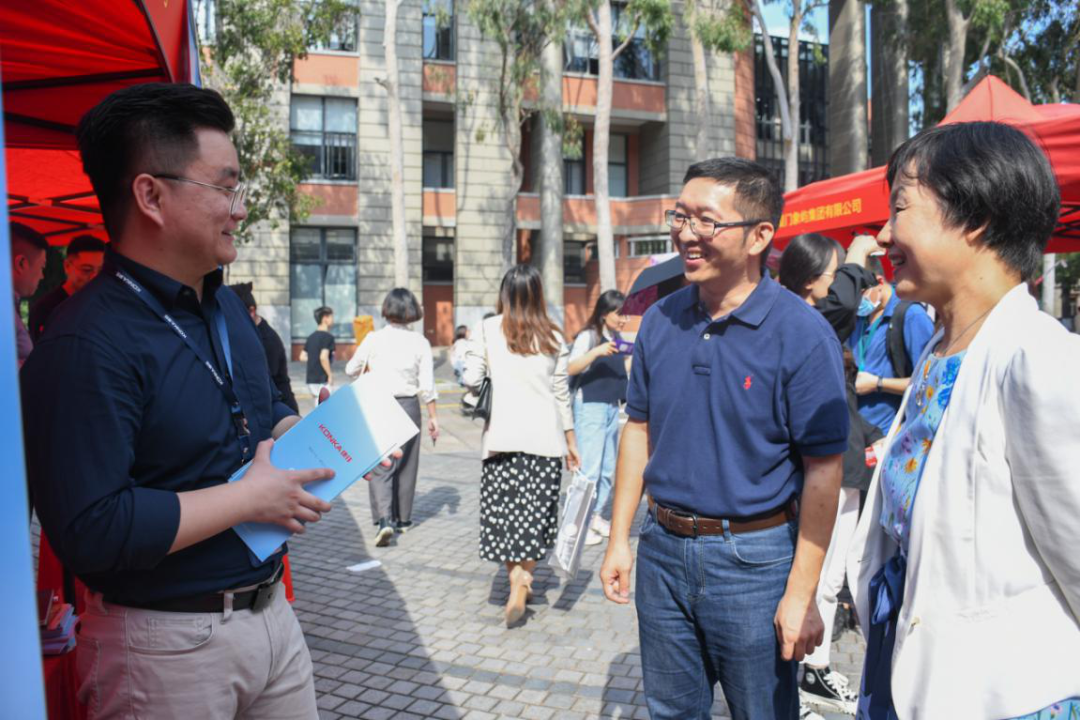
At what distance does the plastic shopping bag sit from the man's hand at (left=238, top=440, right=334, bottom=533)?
2.83 m

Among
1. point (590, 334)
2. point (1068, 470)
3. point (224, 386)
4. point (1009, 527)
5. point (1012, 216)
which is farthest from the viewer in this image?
point (590, 334)

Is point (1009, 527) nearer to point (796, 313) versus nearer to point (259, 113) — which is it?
point (796, 313)

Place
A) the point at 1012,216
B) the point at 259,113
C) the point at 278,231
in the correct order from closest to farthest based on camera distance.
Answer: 1. the point at 1012,216
2. the point at 259,113
3. the point at 278,231

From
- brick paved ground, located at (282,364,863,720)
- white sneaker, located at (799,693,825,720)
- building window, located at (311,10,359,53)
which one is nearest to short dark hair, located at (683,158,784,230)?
white sneaker, located at (799,693,825,720)

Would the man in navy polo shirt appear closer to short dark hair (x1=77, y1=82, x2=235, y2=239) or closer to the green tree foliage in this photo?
short dark hair (x1=77, y1=82, x2=235, y2=239)

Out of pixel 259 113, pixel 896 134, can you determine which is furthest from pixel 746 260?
pixel 896 134

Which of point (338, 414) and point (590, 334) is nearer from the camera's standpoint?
point (338, 414)

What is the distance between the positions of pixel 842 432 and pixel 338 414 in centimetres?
136

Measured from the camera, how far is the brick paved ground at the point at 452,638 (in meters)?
3.77

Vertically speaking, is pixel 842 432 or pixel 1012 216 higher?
pixel 1012 216

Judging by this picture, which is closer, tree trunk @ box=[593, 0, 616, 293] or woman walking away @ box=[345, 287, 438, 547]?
woman walking away @ box=[345, 287, 438, 547]

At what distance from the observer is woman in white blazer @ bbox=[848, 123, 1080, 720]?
1.47 metres

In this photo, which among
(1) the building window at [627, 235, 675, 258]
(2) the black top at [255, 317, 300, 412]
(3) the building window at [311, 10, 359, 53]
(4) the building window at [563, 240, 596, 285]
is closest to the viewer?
(2) the black top at [255, 317, 300, 412]

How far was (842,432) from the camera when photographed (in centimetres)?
225
